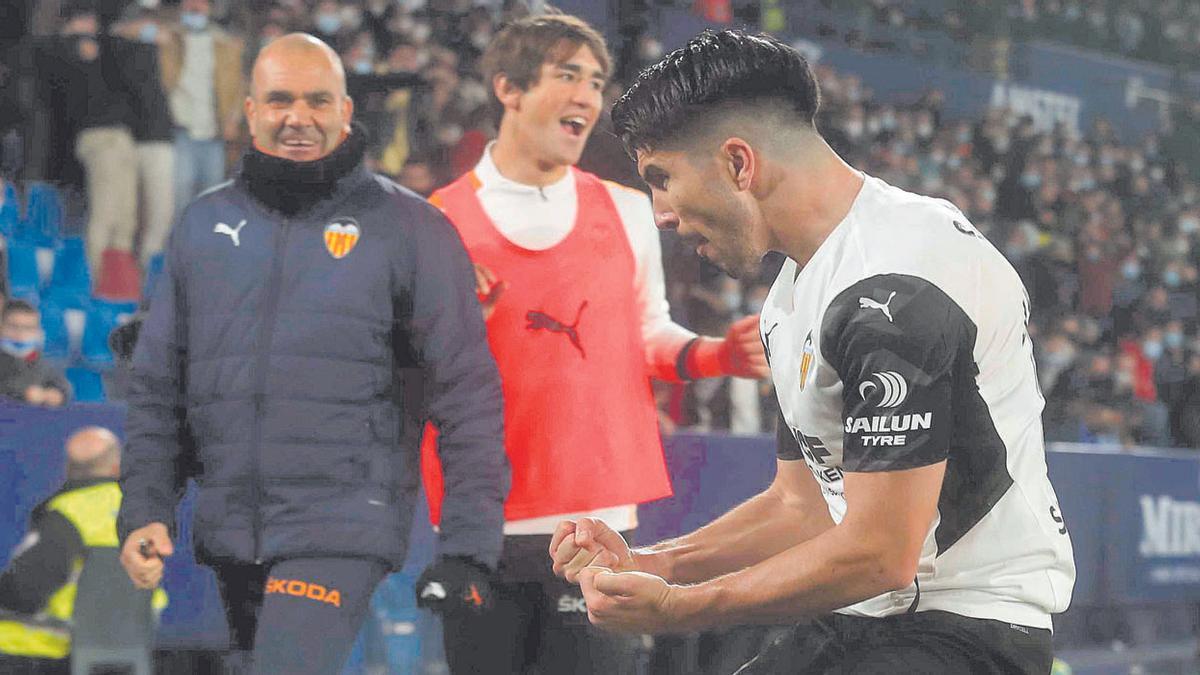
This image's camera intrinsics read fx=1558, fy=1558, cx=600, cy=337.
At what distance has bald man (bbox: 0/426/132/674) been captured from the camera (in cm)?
543

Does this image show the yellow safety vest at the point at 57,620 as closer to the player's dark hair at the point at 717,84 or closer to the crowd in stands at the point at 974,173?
the crowd in stands at the point at 974,173

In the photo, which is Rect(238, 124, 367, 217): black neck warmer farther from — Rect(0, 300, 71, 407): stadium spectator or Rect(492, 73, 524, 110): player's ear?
Rect(0, 300, 71, 407): stadium spectator

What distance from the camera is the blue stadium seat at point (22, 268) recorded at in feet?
31.3

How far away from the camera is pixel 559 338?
4320mm

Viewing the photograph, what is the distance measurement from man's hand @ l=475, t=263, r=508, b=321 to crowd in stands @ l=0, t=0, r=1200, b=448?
0.66 metres

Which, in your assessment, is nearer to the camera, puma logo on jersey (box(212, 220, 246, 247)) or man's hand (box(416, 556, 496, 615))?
man's hand (box(416, 556, 496, 615))

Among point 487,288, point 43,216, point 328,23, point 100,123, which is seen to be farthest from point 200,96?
point 487,288

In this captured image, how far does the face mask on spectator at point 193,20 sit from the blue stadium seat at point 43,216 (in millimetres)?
1361

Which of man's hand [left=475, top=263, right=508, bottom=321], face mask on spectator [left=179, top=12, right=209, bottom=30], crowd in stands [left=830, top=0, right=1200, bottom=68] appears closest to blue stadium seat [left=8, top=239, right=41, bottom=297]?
face mask on spectator [left=179, top=12, right=209, bottom=30]

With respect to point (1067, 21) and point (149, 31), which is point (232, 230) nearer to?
point (149, 31)

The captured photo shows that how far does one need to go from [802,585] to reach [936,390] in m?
0.36

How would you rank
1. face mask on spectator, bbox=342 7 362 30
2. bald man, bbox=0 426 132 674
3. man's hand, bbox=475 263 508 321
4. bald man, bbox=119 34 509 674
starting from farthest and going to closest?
face mask on spectator, bbox=342 7 362 30 → bald man, bbox=0 426 132 674 → man's hand, bbox=475 263 508 321 → bald man, bbox=119 34 509 674

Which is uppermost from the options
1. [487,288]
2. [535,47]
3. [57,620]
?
[535,47]

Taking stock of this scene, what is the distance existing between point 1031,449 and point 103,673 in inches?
158
